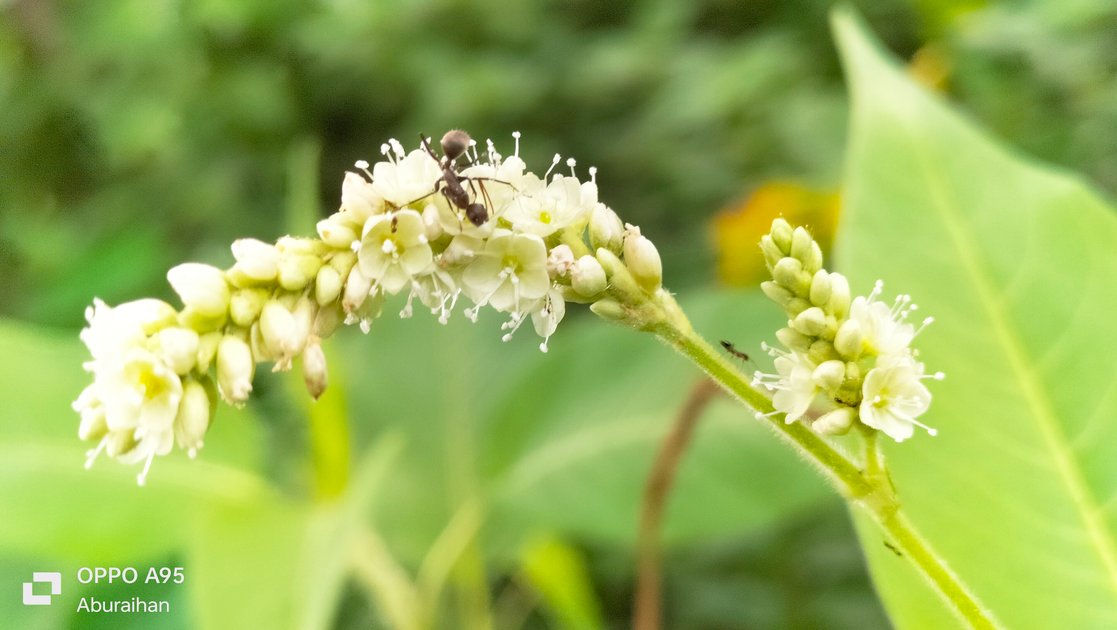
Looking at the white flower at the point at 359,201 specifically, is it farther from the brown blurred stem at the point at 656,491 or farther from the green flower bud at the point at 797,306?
the brown blurred stem at the point at 656,491

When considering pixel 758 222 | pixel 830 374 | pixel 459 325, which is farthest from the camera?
pixel 459 325

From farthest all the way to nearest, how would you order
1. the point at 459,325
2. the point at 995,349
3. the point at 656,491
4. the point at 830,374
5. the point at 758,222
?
the point at 459,325 → the point at 758,222 → the point at 656,491 → the point at 995,349 → the point at 830,374

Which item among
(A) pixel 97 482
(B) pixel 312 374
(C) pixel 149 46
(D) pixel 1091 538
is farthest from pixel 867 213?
(C) pixel 149 46

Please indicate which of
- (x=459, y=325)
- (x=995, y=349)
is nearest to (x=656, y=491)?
(x=995, y=349)

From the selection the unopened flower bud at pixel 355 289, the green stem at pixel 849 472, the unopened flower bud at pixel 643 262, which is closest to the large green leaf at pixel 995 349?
the green stem at pixel 849 472

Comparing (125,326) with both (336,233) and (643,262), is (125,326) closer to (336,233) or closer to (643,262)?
(336,233)

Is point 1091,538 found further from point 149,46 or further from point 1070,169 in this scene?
point 149,46

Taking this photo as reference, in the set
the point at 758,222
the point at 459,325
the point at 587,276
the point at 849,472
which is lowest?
the point at 849,472
